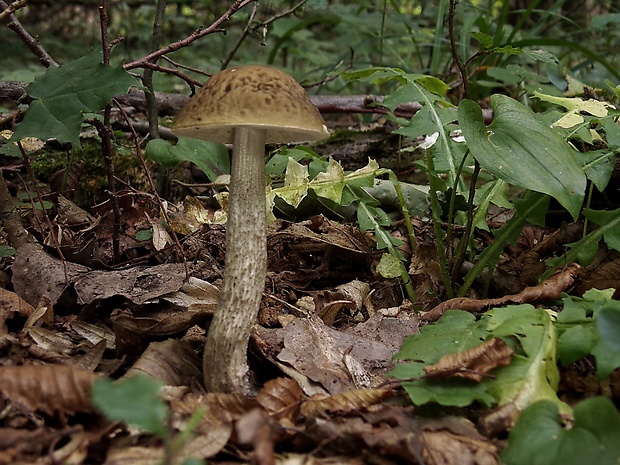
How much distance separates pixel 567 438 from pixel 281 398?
0.87m

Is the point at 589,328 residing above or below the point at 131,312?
above

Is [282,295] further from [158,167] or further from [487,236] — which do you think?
[158,167]

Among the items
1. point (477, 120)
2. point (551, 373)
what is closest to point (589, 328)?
point (551, 373)

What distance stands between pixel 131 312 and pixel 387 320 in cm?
116

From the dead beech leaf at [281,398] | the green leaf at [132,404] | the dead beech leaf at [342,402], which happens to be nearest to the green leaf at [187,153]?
the dead beech leaf at [281,398]

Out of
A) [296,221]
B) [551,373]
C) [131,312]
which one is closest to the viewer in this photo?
[551,373]

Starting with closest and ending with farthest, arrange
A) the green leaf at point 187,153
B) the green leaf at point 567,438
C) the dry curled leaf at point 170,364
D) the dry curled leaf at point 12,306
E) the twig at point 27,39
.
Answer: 1. the green leaf at point 567,438
2. the dry curled leaf at point 170,364
3. the dry curled leaf at point 12,306
4. the twig at point 27,39
5. the green leaf at point 187,153

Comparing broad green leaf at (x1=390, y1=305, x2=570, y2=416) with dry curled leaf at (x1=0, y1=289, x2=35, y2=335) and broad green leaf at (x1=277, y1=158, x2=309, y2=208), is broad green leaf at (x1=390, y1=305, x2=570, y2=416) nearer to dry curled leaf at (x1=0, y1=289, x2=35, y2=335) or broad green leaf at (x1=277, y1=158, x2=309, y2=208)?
broad green leaf at (x1=277, y1=158, x2=309, y2=208)

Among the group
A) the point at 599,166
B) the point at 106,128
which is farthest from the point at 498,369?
the point at 106,128

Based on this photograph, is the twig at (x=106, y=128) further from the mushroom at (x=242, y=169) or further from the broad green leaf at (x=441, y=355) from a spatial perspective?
the broad green leaf at (x=441, y=355)

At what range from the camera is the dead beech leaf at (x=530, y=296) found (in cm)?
233

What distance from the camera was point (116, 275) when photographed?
252 cm

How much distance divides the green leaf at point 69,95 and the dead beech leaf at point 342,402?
1.24 metres

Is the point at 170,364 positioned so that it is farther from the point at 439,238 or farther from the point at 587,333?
the point at 587,333
